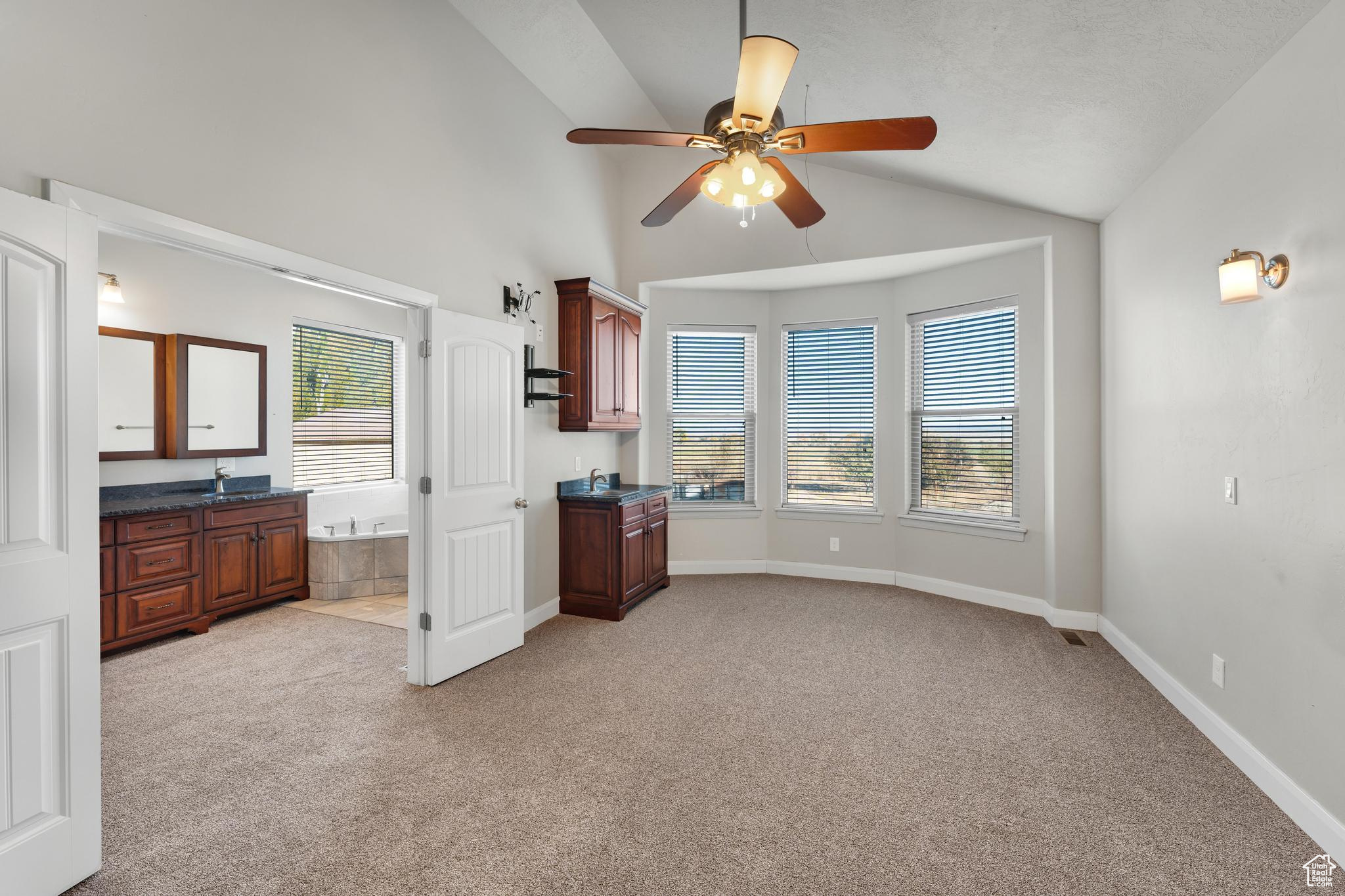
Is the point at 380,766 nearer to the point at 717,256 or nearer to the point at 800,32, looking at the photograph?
the point at 800,32

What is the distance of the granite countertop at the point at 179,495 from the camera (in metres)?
3.84

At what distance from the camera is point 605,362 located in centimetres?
465

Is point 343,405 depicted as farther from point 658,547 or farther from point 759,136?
point 759,136

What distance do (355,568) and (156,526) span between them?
139cm

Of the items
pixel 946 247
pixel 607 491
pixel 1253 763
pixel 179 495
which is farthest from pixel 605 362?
pixel 1253 763

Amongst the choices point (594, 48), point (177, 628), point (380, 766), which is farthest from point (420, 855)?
point (594, 48)

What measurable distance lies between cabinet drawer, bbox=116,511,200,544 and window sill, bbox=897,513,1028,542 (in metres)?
5.30

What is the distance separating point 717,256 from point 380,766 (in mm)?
4263

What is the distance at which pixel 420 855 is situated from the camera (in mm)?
1946

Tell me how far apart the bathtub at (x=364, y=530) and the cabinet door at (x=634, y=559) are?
1.76 meters

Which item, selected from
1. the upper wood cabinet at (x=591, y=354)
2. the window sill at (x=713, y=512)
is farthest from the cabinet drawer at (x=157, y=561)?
the window sill at (x=713, y=512)

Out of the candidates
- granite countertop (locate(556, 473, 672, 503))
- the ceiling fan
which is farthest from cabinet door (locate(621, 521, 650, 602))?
the ceiling fan

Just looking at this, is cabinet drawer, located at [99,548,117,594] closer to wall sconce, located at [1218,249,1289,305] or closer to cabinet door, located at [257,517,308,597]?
cabinet door, located at [257,517,308,597]

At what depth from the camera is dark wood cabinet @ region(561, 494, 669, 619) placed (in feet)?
14.4
